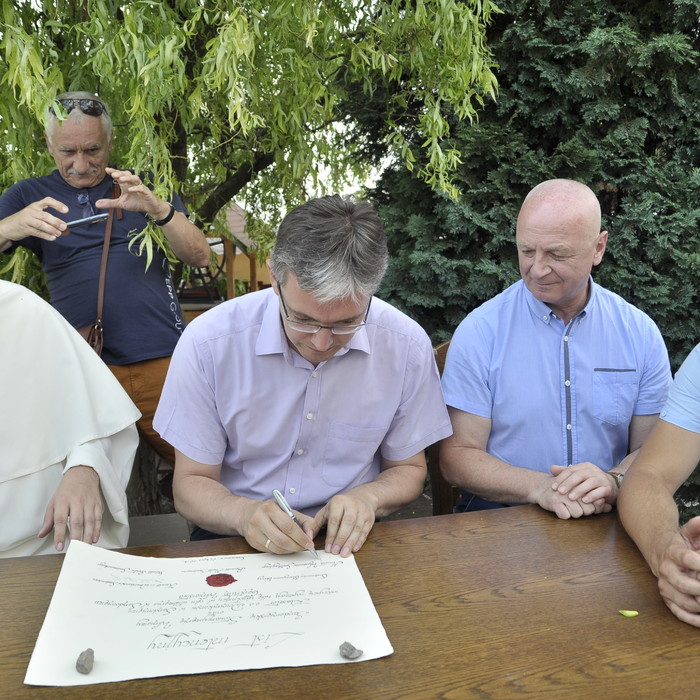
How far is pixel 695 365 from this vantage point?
226 cm

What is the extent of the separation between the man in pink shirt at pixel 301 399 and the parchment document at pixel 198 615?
0.32m

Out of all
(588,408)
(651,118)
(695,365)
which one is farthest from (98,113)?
(651,118)

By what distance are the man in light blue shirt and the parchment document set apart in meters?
1.24

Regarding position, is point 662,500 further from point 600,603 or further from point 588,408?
point 588,408

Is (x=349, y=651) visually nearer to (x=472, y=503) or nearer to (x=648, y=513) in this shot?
(x=648, y=513)

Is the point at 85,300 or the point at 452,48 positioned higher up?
the point at 452,48

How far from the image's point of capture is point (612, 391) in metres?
3.00

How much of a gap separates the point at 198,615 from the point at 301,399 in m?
0.94

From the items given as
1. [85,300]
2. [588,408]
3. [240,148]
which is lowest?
[588,408]

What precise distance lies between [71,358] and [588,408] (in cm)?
187

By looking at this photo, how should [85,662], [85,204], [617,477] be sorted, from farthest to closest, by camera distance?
[85,204] < [617,477] < [85,662]

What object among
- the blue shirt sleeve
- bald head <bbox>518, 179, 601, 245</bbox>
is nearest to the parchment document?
the blue shirt sleeve

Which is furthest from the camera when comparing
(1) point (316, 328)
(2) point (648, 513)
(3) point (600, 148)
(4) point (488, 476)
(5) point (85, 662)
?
(3) point (600, 148)

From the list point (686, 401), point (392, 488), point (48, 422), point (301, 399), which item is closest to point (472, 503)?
point (392, 488)
